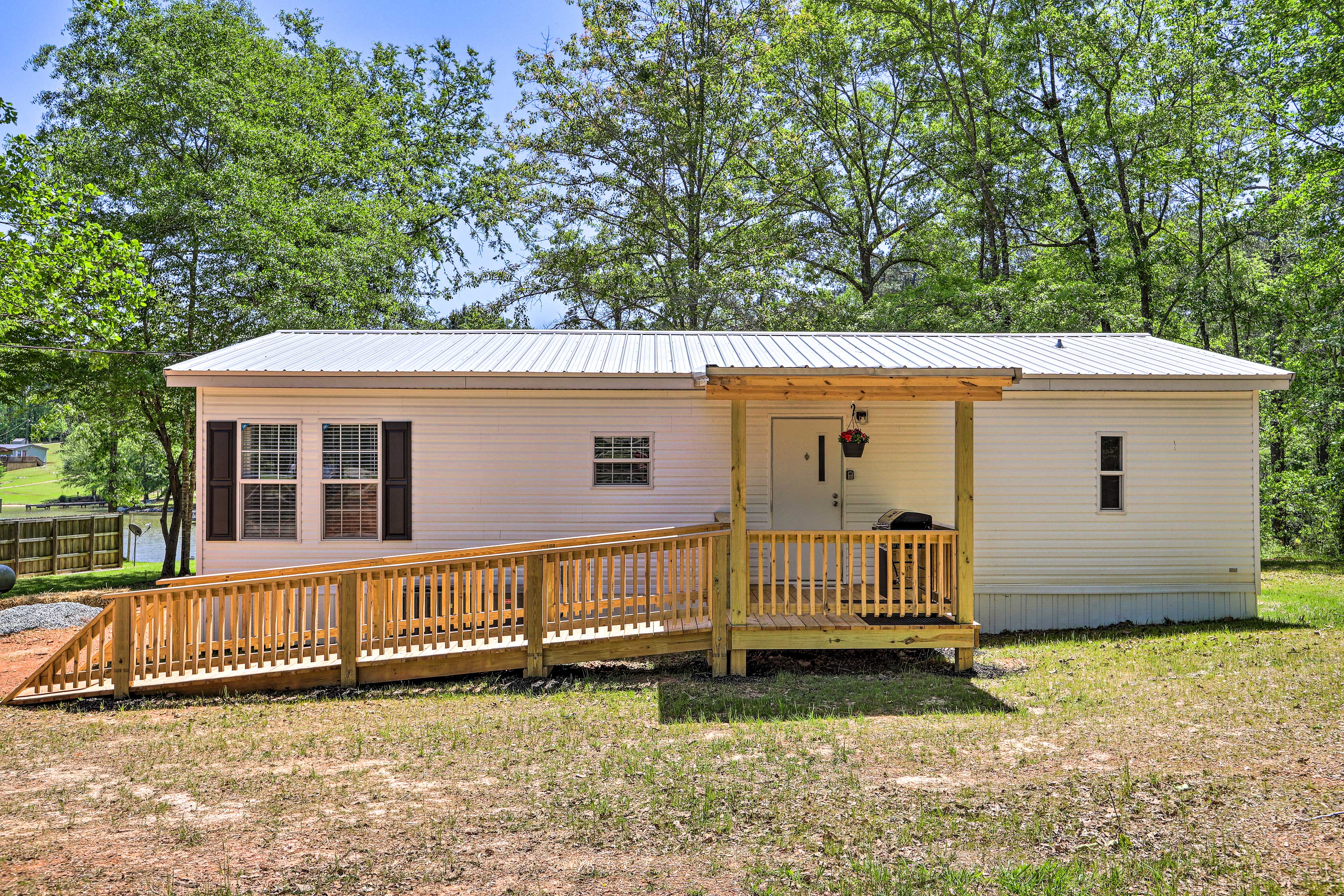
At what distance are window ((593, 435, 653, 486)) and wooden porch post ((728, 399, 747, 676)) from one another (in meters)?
2.33

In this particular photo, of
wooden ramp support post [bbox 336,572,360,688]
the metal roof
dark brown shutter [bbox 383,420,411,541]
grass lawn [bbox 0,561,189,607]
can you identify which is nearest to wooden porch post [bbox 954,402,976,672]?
the metal roof

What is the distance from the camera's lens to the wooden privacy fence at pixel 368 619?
714cm

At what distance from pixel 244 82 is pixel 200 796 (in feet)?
61.3

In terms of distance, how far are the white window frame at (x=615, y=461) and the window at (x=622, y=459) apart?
11mm

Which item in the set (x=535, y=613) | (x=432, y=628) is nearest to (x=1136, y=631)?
(x=535, y=613)

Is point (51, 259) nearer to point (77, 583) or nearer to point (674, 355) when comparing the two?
point (77, 583)

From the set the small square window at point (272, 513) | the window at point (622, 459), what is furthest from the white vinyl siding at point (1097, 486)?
the small square window at point (272, 513)

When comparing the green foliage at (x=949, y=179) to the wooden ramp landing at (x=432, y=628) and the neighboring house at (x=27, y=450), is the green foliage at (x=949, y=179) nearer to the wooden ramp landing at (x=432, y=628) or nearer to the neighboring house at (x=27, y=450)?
the wooden ramp landing at (x=432, y=628)

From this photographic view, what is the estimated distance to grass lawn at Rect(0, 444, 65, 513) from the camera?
205 feet

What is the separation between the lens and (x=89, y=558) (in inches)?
693

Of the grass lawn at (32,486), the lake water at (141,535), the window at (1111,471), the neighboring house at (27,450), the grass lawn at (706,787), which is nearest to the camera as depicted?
the grass lawn at (706,787)

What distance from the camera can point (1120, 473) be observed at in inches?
380

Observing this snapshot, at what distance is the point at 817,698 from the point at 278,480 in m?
6.56

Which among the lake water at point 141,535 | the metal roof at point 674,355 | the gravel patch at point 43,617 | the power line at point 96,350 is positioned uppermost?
the power line at point 96,350
